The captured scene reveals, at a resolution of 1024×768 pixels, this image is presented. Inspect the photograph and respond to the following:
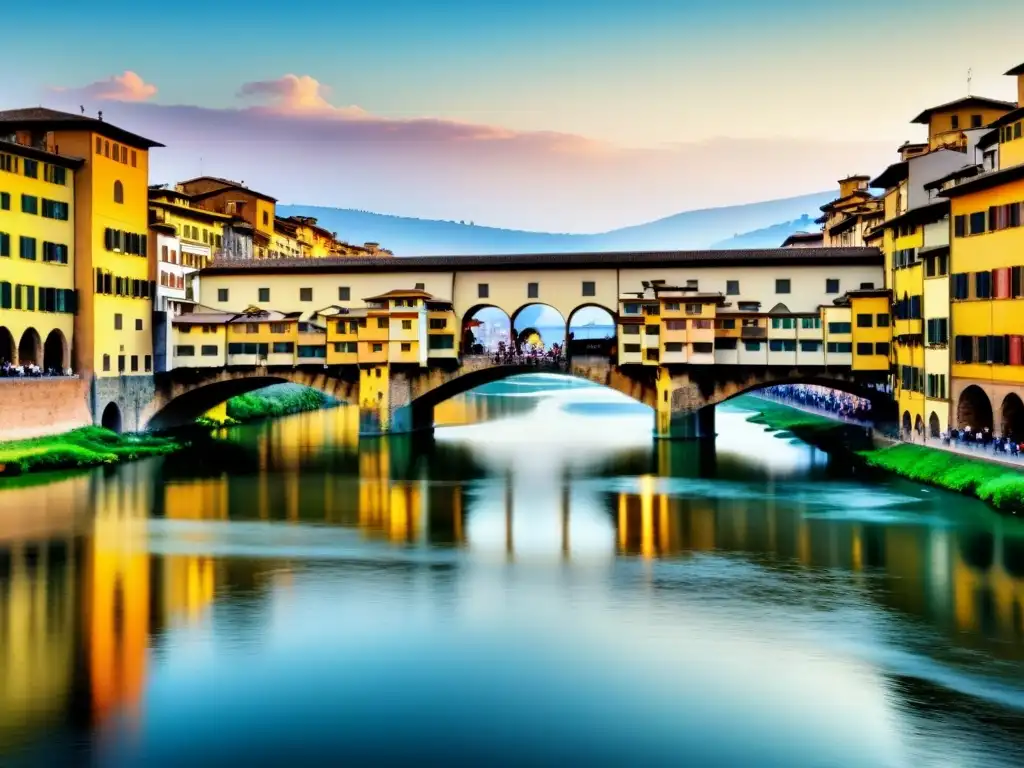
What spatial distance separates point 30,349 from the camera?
51250 mm

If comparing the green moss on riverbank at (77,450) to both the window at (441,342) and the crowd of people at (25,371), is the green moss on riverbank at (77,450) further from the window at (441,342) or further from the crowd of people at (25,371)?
the window at (441,342)

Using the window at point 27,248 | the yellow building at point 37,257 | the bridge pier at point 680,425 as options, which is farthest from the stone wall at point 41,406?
the bridge pier at point 680,425

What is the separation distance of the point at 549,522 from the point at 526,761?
18.7 metres

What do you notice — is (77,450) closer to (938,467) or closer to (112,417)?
(112,417)

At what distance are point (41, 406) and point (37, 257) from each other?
6.20 meters

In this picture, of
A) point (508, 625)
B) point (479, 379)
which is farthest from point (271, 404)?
point (508, 625)

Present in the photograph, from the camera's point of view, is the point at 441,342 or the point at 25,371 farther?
the point at 441,342

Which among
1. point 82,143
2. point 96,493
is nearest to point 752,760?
point 96,493

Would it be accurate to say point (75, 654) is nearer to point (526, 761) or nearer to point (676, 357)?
point (526, 761)

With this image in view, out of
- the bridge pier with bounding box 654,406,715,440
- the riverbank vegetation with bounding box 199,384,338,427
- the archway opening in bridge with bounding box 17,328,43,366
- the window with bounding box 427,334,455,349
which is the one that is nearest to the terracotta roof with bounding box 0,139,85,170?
the archway opening in bridge with bounding box 17,328,43,366

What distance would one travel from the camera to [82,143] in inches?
1989

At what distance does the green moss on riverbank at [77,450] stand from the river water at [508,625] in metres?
2.53

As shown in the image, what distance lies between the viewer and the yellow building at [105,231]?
50562 millimetres

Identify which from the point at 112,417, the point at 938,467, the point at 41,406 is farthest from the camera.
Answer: the point at 112,417
